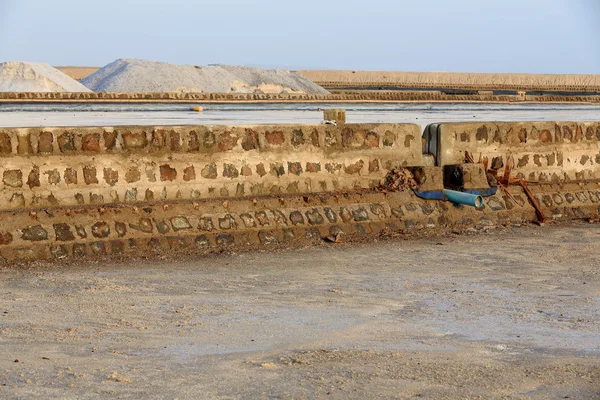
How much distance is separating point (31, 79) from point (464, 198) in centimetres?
3344

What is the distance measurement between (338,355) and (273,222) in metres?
4.18

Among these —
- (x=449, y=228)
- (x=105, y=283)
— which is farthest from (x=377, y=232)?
(x=105, y=283)

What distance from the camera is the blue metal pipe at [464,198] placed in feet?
35.9

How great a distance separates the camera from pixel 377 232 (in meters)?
10.5

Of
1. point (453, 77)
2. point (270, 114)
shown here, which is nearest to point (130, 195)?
point (270, 114)

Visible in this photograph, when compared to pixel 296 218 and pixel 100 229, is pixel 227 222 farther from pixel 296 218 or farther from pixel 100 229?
pixel 100 229

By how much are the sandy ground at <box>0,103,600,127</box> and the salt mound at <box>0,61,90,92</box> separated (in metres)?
11.3

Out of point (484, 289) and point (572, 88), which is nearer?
point (484, 289)

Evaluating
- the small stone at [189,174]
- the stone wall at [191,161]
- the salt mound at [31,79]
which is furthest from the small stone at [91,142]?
the salt mound at [31,79]

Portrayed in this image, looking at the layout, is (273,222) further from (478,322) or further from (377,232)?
(478,322)

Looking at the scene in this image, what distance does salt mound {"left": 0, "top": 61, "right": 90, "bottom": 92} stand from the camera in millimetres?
41188

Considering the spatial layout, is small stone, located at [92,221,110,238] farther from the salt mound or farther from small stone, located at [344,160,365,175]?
the salt mound

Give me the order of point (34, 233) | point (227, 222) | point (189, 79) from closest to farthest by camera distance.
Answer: point (34, 233) → point (227, 222) → point (189, 79)

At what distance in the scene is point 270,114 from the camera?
27.7 m
